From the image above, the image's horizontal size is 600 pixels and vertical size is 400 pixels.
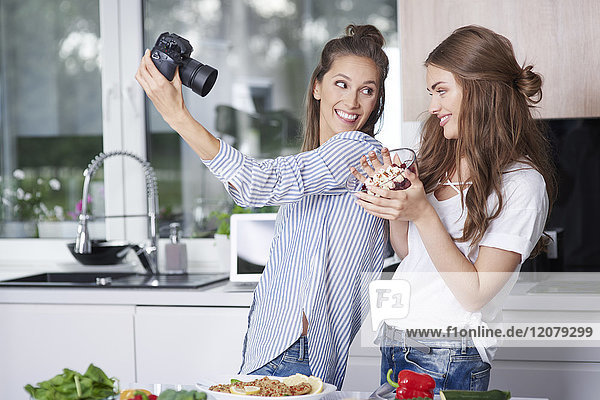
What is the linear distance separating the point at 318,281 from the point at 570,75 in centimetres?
114

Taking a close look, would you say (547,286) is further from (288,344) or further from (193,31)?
(193,31)

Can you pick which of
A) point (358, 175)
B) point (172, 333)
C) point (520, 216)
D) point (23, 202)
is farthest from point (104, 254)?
point (520, 216)

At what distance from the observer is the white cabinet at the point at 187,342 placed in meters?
2.22

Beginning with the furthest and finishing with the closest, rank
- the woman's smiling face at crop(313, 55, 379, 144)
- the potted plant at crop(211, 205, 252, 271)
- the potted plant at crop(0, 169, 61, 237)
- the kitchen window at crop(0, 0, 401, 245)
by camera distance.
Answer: the potted plant at crop(0, 169, 61, 237), the kitchen window at crop(0, 0, 401, 245), the potted plant at crop(211, 205, 252, 271), the woman's smiling face at crop(313, 55, 379, 144)

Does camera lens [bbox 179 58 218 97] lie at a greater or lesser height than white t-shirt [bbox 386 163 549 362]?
greater

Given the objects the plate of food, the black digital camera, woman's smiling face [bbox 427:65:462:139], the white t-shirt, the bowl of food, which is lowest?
the bowl of food

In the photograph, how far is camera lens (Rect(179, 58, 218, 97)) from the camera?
1392 millimetres

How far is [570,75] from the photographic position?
2168 mm

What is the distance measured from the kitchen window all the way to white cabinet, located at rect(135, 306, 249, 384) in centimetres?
66

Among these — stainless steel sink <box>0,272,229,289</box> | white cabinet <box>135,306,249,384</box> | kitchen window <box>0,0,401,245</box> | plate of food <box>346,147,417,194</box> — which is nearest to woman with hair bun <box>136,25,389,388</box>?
plate of food <box>346,147,417,194</box>

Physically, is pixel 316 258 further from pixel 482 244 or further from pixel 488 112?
pixel 488 112

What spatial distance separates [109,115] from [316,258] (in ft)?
5.52

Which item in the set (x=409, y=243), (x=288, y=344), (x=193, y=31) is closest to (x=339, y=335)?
(x=288, y=344)

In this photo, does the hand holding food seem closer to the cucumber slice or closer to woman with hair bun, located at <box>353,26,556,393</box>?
woman with hair bun, located at <box>353,26,556,393</box>
